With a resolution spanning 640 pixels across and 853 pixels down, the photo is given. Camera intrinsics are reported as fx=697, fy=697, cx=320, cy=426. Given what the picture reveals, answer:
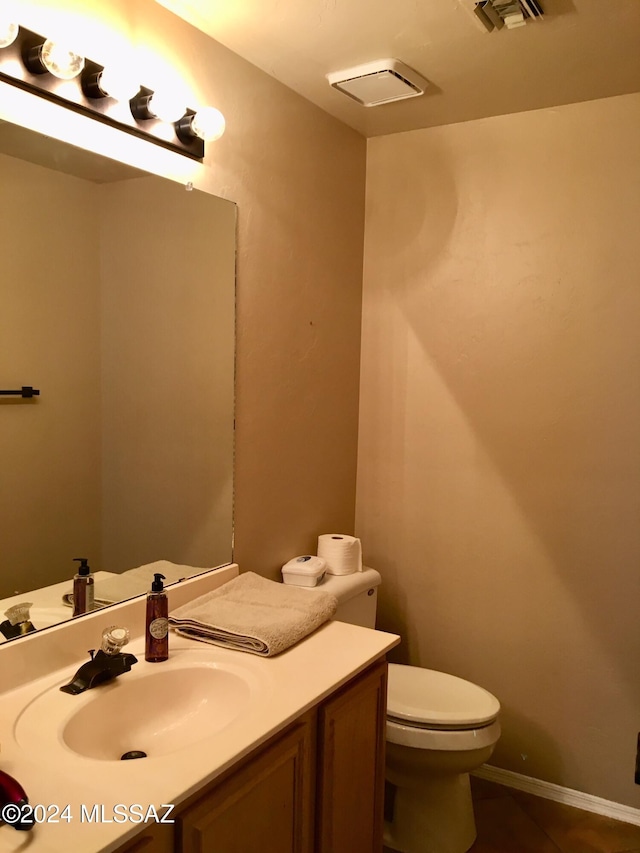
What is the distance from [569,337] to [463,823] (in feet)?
5.15

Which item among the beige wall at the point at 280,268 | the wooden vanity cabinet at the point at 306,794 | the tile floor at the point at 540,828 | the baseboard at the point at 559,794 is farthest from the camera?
the baseboard at the point at 559,794

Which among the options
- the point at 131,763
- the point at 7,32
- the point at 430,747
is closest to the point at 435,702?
the point at 430,747

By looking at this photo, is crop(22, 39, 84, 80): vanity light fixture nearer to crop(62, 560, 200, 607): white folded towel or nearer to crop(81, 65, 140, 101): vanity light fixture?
crop(81, 65, 140, 101): vanity light fixture

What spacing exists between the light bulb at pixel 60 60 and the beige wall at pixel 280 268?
128 mm

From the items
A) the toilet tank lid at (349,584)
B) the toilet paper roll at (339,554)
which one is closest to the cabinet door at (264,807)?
the toilet tank lid at (349,584)

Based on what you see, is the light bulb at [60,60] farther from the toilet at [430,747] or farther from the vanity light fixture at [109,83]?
the toilet at [430,747]

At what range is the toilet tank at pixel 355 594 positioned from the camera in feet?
7.33

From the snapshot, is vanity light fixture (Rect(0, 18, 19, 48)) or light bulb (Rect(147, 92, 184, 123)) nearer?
vanity light fixture (Rect(0, 18, 19, 48))

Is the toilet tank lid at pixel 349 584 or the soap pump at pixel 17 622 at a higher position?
the soap pump at pixel 17 622

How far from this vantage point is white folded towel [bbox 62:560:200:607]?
5.38 ft

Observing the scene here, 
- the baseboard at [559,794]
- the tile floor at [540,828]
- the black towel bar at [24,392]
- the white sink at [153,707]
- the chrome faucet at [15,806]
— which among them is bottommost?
the tile floor at [540,828]

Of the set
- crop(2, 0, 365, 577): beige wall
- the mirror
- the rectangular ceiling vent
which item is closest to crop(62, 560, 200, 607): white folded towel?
the mirror

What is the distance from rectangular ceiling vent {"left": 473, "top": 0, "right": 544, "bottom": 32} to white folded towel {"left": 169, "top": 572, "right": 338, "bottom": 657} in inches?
60.1

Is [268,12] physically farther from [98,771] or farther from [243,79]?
[98,771]
